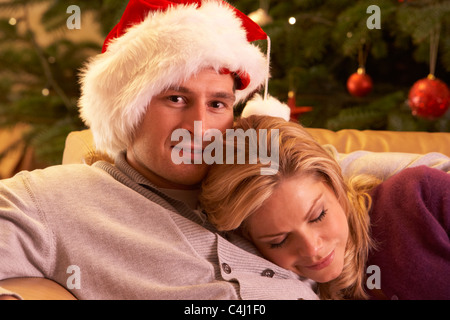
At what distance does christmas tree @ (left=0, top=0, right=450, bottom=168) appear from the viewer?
194cm

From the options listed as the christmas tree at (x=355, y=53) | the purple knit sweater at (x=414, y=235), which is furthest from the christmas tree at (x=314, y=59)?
the purple knit sweater at (x=414, y=235)

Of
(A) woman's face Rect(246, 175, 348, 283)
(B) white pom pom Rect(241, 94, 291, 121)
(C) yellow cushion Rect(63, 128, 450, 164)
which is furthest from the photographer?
(C) yellow cushion Rect(63, 128, 450, 164)

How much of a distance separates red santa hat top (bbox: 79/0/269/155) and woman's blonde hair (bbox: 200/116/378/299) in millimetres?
174

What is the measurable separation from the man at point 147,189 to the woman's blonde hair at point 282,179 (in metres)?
0.07

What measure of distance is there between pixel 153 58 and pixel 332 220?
1.75ft

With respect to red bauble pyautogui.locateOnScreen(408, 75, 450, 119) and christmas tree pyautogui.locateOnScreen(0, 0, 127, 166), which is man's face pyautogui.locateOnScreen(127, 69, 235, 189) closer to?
red bauble pyautogui.locateOnScreen(408, 75, 450, 119)

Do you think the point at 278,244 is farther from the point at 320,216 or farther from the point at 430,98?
the point at 430,98

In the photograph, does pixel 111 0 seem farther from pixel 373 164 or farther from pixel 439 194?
pixel 439 194

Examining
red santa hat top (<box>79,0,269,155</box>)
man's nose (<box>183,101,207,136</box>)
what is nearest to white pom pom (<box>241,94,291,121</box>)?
red santa hat top (<box>79,0,269,155</box>)

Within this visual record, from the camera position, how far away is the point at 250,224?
104 cm

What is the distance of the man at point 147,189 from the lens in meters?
0.99

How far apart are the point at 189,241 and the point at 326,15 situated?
57.8 inches

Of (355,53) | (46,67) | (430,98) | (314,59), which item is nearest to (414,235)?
(430,98)

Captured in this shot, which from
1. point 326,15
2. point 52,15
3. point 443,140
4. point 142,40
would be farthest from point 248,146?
point 52,15
